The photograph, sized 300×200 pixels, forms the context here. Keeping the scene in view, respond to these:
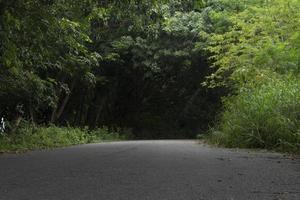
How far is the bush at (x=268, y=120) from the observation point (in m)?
13.0

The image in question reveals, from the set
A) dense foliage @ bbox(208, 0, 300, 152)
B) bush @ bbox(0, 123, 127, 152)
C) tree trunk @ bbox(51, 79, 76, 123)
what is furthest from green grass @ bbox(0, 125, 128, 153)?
dense foliage @ bbox(208, 0, 300, 152)

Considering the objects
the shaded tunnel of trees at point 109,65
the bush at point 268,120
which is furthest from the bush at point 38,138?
the bush at point 268,120

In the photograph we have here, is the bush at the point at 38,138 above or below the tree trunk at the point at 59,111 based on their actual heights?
below

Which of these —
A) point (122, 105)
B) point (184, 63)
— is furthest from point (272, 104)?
point (122, 105)

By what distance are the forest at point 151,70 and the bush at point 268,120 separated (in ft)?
0.11

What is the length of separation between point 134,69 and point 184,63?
3.70 metres

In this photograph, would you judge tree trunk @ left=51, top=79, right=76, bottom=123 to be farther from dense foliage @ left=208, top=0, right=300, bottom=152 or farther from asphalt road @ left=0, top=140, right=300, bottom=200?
asphalt road @ left=0, top=140, right=300, bottom=200

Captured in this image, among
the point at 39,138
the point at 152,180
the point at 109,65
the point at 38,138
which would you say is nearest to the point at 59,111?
the point at 109,65

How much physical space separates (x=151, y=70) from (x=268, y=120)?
18.7 metres

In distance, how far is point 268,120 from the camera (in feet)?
45.5

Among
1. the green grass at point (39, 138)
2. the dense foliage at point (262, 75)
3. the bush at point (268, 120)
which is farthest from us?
the green grass at point (39, 138)

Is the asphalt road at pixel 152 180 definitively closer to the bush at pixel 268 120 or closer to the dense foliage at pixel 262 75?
the bush at pixel 268 120

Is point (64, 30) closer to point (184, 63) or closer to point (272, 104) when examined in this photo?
point (272, 104)

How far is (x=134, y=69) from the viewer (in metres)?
33.7
